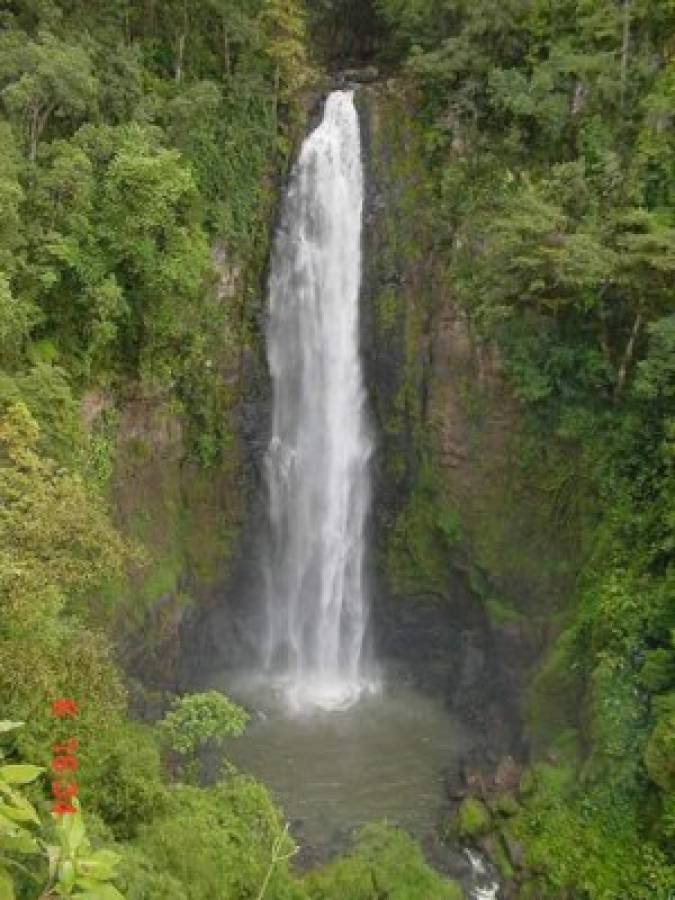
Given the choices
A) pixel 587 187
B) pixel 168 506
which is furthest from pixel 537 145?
pixel 168 506

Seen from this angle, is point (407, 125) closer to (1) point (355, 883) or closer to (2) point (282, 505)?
(2) point (282, 505)

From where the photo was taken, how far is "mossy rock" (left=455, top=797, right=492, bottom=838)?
1452 cm

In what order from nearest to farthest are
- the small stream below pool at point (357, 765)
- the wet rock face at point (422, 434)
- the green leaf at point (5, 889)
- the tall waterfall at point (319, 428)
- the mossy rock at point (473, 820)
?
the green leaf at point (5, 889), the mossy rock at point (473, 820), the small stream below pool at point (357, 765), the wet rock face at point (422, 434), the tall waterfall at point (319, 428)

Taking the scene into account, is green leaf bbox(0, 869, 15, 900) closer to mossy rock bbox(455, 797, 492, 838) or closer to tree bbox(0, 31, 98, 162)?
mossy rock bbox(455, 797, 492, 838)

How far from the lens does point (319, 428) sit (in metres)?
20.1

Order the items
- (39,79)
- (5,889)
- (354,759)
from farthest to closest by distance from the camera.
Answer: (354,759), (39,79), (5,889)

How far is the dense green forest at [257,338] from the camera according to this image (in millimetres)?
10141

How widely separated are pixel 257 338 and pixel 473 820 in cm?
1148

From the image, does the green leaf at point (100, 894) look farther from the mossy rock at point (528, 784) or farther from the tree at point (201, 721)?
the mossy rock at point (528, 784)

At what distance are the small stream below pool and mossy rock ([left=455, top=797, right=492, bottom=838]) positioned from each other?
0.35 meters

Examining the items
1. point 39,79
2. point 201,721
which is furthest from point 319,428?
point 39,79

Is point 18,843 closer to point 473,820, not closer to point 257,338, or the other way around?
point 473,820

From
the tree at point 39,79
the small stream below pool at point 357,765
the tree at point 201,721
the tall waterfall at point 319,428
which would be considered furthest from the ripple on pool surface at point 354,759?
the tree at point 39,79

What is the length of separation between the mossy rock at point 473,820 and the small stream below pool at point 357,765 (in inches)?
13.8
